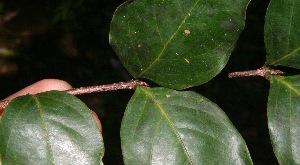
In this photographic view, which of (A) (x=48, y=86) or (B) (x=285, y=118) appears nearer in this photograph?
(B) (x=285, y=118)

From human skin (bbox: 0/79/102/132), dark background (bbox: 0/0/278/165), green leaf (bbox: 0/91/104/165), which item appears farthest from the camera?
dark background (bbox: 0/0/278/165)

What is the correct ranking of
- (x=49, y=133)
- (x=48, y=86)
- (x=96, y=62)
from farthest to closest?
(x=96, y=62), (x=48, y=86), (x=49, y=133)

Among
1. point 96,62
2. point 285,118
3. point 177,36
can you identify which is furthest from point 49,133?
point 96,62

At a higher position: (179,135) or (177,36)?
(177,36)

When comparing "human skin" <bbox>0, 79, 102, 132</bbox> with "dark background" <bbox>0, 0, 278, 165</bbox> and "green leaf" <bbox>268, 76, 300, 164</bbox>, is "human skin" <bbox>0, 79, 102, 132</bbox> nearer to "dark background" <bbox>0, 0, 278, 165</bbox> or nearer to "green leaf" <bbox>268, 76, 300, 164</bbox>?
"green leaf" <bbox>268, 76, 300, 164</bbox>

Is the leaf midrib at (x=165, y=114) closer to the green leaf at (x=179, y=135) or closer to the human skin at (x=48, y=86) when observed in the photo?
the green leaf at (x=179, y=135)

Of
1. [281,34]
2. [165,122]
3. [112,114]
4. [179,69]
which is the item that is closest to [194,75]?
[179,69]

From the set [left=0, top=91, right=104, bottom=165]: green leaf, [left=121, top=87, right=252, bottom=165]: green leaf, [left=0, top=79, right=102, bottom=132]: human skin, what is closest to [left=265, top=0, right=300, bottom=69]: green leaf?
[left=121, top=87, right=252, bottom=165]: green leaf

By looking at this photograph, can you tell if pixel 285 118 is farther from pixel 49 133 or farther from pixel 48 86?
pixel 48 86
